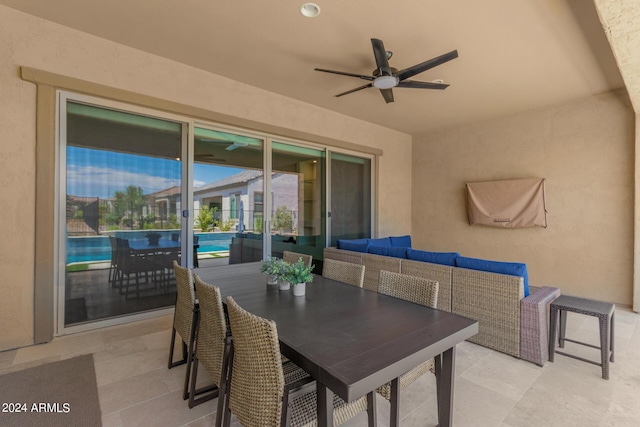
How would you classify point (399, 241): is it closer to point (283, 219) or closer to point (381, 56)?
point (283, 219)

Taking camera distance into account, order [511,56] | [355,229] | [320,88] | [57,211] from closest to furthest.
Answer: [57,211]
[511,56]
[320,88]
[355,229]

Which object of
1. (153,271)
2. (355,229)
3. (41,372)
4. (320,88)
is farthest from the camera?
(355,229)

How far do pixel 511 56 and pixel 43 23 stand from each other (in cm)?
484

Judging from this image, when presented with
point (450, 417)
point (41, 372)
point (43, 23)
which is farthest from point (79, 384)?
point (43, 23)

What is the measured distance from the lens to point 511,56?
131 inches

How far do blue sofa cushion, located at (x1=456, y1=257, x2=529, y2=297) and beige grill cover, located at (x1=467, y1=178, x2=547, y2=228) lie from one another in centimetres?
262

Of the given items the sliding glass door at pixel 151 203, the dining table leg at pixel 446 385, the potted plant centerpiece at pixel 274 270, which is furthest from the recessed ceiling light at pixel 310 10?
the dining table leg at pixel 446 385

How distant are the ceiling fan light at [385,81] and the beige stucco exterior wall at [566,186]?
132 inches

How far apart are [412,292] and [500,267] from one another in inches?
50.7

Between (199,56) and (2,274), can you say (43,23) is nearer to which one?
(199,56)

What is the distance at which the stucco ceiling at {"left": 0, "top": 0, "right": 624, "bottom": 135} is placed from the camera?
8.55 ft

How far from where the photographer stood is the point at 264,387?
1229mm

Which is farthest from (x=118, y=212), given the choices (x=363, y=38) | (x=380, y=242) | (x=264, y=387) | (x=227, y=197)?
(x=380, y=242)

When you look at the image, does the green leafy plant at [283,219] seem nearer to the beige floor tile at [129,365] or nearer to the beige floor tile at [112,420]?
the beige floor tile at [129,365]
